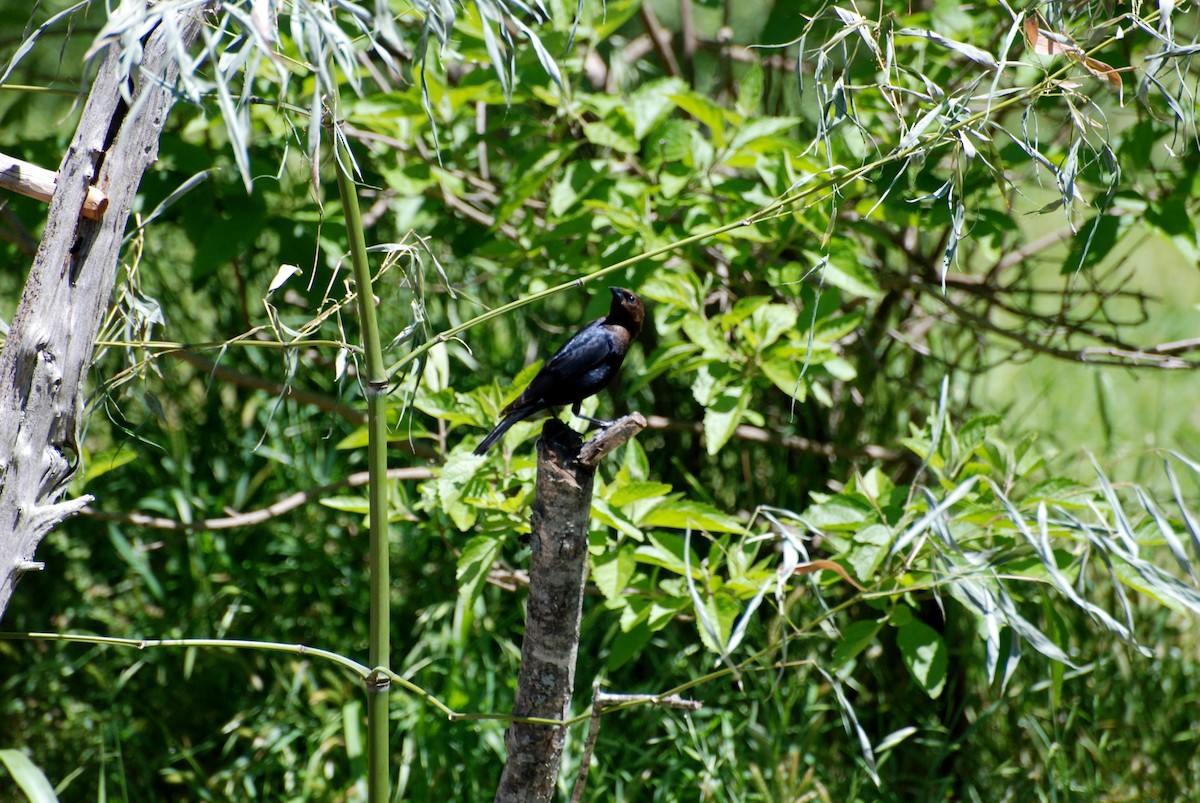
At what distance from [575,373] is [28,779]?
967 millimetres

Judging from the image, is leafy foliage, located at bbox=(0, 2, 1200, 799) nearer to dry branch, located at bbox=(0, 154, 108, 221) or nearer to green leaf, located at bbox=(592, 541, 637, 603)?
green leaf, located at bbox=(592, 541, 637, 603)

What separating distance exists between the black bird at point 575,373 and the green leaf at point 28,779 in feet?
2.61

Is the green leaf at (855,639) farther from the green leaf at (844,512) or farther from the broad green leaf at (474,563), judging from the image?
the broad green leaf at (474,563)

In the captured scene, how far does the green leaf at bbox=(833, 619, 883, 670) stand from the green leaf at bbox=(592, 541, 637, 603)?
42 cm

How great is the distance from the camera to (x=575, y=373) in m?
1.74

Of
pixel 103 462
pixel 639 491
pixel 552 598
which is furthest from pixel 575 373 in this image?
pixel 103 462

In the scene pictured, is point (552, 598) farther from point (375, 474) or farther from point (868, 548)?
point (868, 548)

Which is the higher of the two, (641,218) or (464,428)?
(641,218)

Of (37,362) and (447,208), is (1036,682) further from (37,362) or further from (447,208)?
(37,362)

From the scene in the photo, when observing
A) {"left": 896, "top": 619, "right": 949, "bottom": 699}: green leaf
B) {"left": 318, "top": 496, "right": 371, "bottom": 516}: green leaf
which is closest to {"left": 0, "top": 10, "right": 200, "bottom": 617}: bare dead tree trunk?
{"left": 318, "top": 496, "right": 371, "bottom": 516}: green leaf

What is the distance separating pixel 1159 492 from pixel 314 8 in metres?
3.90

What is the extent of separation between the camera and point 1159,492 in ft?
12.9

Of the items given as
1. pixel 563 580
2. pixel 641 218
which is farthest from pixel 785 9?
pixel 563 580

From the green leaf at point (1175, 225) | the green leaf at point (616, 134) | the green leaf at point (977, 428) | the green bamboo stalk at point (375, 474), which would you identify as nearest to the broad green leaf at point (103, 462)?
the green bamboo stalk at point (375, 474)
